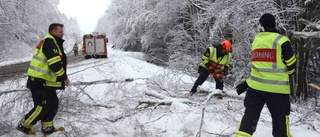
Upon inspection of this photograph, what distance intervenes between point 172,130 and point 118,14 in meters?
24.1

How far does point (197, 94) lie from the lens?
20.7 feet

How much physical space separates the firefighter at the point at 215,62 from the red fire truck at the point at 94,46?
14.4 metres

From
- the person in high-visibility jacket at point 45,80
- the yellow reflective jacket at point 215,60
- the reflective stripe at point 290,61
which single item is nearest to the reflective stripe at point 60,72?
the person in high-visibility jacket at point 45,80

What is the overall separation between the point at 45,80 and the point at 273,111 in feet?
9.42

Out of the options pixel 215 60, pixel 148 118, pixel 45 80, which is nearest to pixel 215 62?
pixel 215 60

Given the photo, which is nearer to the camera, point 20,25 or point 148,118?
point 148,118

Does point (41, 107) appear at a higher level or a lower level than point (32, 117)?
higher

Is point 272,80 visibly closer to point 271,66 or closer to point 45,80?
point 271,66

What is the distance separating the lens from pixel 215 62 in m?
6.24

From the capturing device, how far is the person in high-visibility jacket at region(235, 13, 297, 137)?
2.96 metres

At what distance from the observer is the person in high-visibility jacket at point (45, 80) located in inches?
148

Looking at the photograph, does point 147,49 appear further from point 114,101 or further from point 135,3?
point 114,101

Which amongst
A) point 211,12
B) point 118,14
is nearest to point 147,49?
point 118,14

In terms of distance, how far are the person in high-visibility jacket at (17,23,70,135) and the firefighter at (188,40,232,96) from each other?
3044mm
